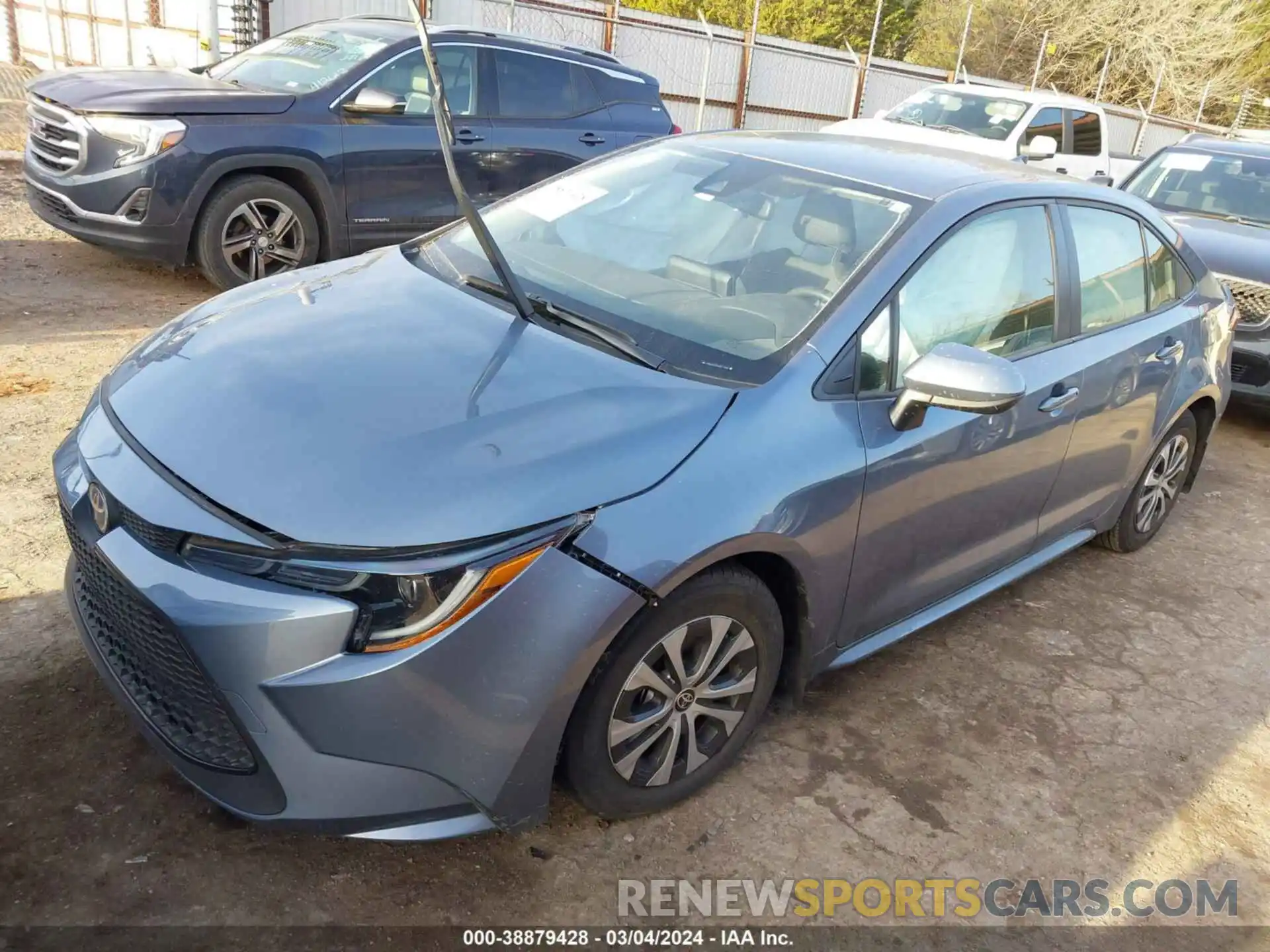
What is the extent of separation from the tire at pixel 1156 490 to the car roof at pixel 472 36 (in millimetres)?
5022

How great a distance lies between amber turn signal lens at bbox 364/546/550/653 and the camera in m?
2.05

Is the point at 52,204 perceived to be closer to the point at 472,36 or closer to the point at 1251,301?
the point at 472,36

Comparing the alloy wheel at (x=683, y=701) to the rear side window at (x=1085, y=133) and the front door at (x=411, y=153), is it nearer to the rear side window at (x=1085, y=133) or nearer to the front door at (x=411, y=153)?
the front door at (x=411, y=153)

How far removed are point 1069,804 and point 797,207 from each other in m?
1.98

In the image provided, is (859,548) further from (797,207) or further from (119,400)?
(119,400)

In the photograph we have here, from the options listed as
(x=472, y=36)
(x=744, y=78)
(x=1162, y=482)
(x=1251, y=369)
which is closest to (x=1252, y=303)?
(x=1251, y=369)

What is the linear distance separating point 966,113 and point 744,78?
23.7 feet

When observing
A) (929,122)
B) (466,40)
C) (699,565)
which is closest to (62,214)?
(466,40)

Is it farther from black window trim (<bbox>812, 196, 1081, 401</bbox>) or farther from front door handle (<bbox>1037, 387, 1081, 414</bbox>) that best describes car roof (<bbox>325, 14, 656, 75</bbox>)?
front door handle (<bbox>1037, 387, 1081, 414</bbox>)

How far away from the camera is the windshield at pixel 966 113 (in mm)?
11367

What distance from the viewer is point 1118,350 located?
3.77 meters

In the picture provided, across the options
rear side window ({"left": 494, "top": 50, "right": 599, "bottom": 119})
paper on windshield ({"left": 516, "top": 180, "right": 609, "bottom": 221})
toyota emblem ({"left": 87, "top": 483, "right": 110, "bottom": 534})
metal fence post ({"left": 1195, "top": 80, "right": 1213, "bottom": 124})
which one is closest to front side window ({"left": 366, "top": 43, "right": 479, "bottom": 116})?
rear side window ({"left": 494, "top": 50, "right": 599, "bottom": 119})

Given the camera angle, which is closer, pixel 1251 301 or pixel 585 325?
pixel 585 325

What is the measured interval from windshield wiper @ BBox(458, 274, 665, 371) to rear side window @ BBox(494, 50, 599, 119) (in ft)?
14.9
